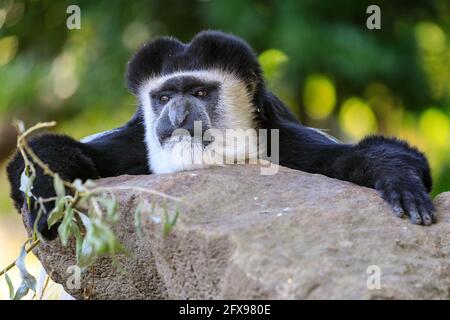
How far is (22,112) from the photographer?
873cm

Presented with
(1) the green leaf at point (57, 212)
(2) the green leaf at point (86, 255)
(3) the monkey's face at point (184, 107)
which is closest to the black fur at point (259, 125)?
(3) the monkey's face at point (184, 107)

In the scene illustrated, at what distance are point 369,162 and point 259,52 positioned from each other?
487 centimetres

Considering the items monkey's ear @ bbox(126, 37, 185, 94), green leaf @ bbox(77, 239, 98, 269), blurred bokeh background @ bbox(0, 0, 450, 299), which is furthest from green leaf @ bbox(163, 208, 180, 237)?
blurred bokeh background @ bbox(0, 0, 450, 299)

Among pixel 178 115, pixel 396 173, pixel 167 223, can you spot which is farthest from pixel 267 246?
pixel 178 115

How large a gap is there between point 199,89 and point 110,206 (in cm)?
178

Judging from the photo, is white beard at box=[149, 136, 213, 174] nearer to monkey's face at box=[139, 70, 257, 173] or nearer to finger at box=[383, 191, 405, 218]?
monkey's face at box=[139, 70, 257, 173]

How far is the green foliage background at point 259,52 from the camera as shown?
8.77 metres

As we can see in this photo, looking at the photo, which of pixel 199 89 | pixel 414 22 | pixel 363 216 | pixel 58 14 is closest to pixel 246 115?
pixel 199 89

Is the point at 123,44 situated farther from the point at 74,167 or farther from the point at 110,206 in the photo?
the point at 110,206

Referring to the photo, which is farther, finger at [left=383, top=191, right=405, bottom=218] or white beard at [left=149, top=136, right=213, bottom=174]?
white beard at [left=149, top=136, right=213, bottom=174]

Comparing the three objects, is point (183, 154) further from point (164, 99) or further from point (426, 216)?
point (426, 216)

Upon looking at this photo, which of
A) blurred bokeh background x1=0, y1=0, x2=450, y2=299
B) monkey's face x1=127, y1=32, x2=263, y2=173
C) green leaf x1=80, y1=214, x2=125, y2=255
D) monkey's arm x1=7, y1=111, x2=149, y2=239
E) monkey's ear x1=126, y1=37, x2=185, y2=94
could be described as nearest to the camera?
green leaf x1=80, y1=214, x2=125, y2=255

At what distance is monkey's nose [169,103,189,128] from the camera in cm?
425

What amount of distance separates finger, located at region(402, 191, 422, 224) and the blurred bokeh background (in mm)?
4673
